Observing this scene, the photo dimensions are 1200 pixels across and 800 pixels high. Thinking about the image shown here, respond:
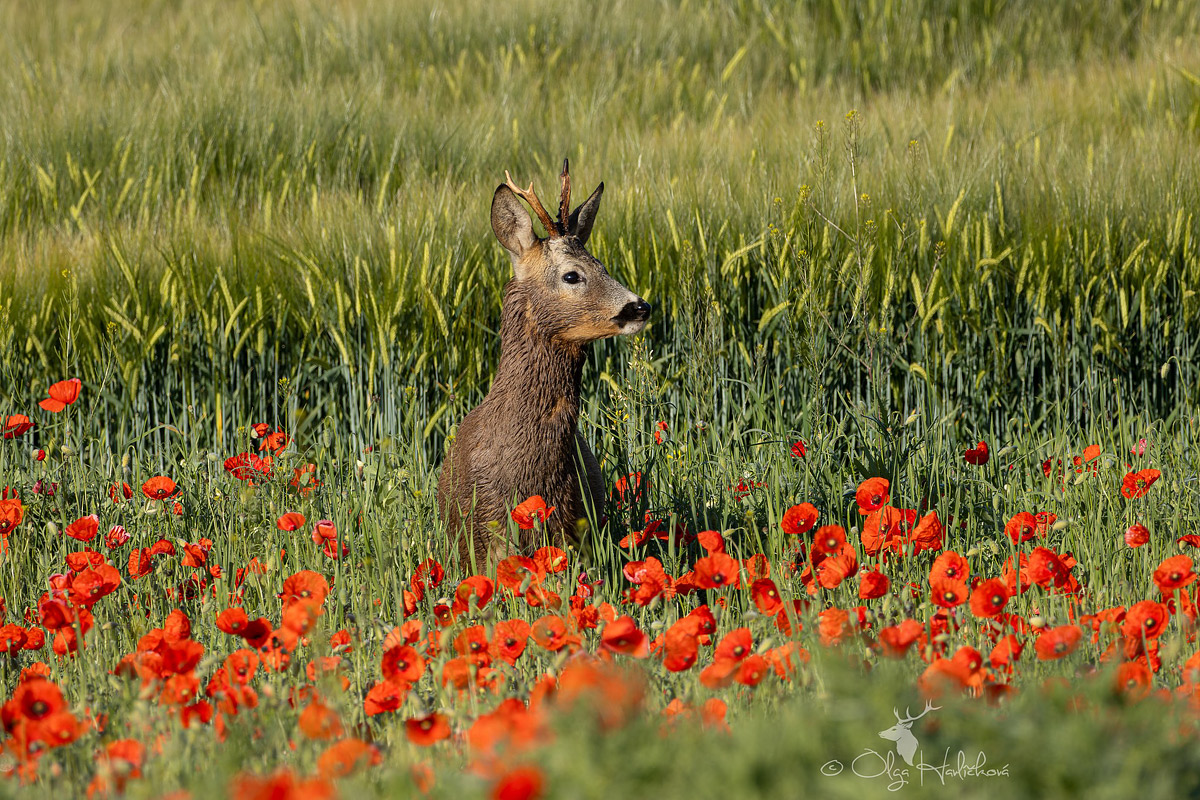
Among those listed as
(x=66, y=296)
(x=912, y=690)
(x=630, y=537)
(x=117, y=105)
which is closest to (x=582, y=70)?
(x=117, y=105)

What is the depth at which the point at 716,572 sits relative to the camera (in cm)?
232

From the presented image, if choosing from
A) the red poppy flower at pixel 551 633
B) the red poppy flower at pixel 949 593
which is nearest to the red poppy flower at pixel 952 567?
the red poppy flower at pixel 949 593

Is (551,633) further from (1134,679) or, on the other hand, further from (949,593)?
(1134,679)

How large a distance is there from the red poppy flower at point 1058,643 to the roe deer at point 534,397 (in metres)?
1.25

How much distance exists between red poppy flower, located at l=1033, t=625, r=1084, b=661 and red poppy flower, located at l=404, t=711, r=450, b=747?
1076 mm

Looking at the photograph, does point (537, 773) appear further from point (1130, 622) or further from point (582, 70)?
point (582, 70)

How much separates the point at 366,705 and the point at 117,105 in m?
5.27

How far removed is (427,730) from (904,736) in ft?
2.49

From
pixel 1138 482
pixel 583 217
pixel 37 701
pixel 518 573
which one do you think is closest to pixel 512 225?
pixel 583 217

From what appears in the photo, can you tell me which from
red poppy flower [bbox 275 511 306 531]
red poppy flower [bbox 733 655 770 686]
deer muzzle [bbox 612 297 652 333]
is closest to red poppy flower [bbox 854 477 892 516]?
deer muzzle [bbox 612 297 652 333]

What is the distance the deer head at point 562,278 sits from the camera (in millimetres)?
2732

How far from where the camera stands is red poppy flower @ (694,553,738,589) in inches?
91.0

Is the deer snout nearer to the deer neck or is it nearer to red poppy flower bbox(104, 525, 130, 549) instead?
the deer neck

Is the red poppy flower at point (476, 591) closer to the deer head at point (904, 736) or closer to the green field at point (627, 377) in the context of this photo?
the green field at point (627, 377)
